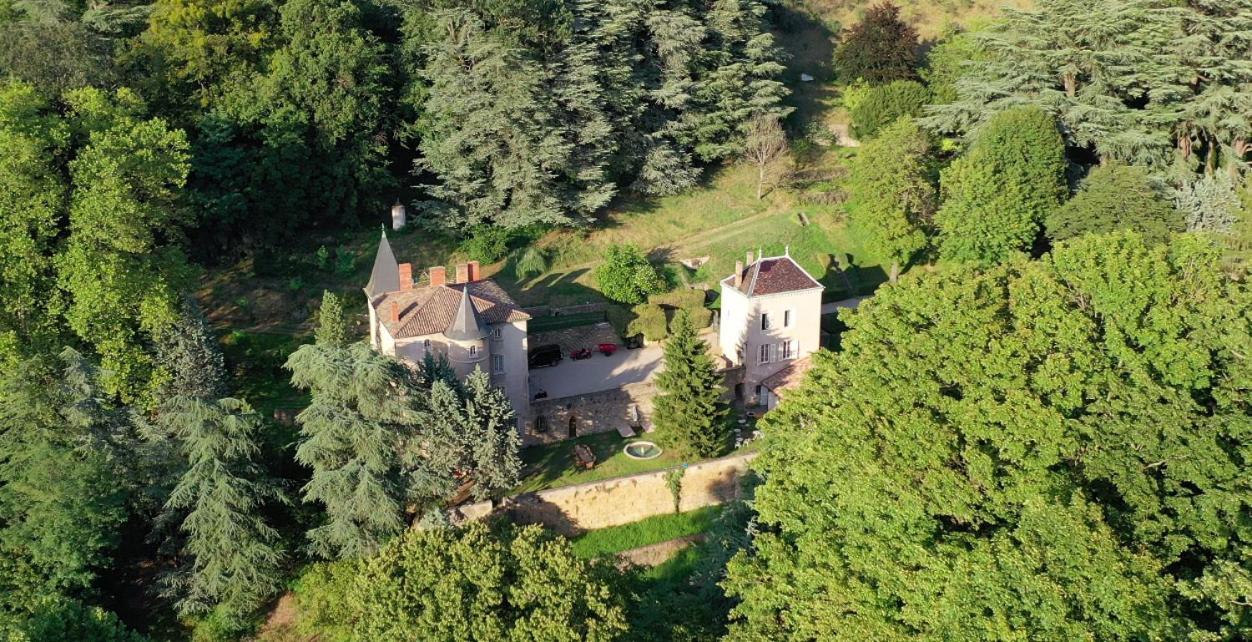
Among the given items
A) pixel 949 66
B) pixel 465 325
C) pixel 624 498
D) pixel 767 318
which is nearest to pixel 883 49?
pixel 949 66

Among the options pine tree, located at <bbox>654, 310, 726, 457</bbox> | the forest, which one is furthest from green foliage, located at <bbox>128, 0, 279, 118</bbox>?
pine tree, located at <bbox>654, 310, 726, 457</bbox>

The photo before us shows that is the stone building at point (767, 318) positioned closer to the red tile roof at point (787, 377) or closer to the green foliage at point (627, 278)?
the red tile roof at point (787, 377)

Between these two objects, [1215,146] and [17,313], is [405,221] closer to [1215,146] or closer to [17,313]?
[17,313]

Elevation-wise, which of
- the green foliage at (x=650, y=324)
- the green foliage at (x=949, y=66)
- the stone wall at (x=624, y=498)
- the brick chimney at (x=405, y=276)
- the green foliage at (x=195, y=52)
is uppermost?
the green foliage at (x=195, y=52)

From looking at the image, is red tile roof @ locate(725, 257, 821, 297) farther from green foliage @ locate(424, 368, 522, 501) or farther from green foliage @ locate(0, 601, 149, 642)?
green foliage @ locate(0, 601, 149, 642)

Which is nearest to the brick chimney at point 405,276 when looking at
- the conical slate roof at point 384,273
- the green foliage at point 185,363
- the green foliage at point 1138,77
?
the conical slate roof at point 384,273

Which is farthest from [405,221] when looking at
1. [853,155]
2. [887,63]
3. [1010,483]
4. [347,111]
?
[1010,483]

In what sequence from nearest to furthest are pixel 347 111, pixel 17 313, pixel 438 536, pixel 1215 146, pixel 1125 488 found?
pixel 1125 488
pixel 438 536
pixel 17 313
pixel 347 111
pixel 1215 146

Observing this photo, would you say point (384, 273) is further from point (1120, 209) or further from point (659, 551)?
point (1120, 209)
